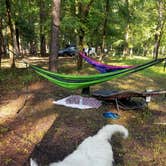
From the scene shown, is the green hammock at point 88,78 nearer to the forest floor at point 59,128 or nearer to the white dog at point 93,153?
the forest floor at point 59,128

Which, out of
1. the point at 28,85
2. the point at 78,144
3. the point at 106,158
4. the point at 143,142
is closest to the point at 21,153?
the point at 78,144

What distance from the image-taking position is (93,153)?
3080 mm

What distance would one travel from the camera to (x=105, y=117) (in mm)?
4348

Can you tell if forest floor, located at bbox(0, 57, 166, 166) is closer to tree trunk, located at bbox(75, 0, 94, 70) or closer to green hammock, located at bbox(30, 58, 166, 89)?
green hammock, located at bbox(30, 58, 166, 89)

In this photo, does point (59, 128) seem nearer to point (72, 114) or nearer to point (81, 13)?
point (72, 114)

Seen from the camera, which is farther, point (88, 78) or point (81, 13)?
point (81, 13)

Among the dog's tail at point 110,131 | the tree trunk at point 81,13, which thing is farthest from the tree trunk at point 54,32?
the dog's tail at point 110,131

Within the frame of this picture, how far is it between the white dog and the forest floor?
9 centimetres

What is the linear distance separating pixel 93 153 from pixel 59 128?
2.99ft

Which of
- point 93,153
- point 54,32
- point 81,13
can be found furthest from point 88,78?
point 81,13

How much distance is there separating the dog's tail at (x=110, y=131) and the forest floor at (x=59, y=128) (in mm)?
90

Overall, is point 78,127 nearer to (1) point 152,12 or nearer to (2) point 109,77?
(2) point 109,77

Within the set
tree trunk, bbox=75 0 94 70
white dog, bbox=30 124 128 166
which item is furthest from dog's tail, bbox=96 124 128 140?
tree trunk, bbox=75 0 94 70

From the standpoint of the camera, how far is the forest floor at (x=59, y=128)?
3.06 meters
